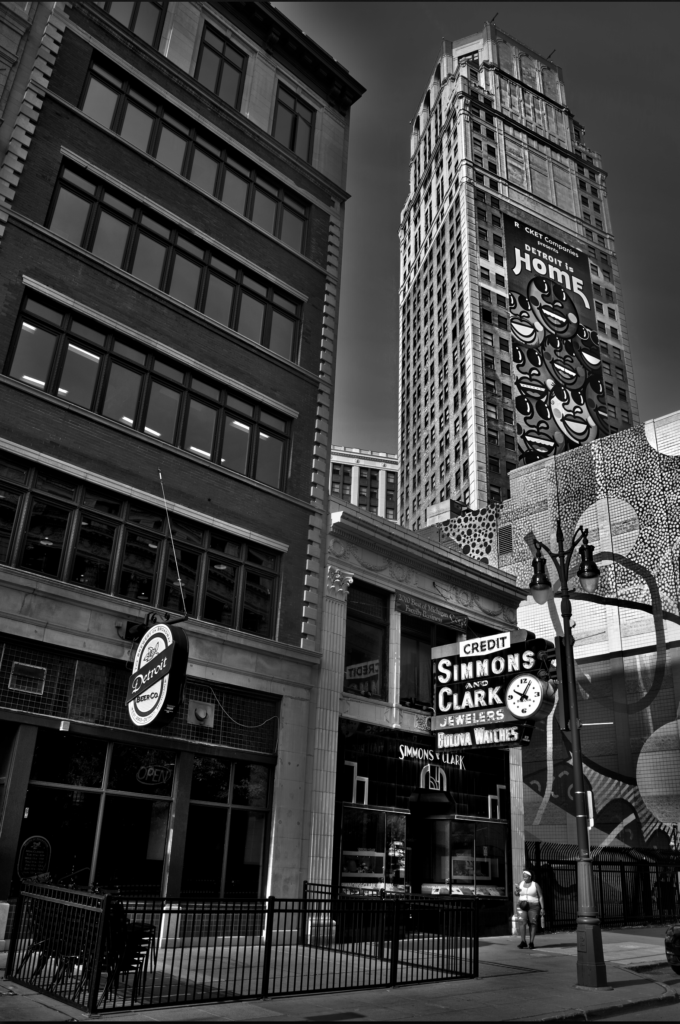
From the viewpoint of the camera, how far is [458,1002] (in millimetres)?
11945

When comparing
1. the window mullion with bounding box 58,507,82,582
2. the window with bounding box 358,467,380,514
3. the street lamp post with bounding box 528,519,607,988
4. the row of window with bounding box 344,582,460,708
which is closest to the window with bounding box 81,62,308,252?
the window mullion with bounding box 58,507,82,582

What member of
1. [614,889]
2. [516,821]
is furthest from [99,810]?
[614,889]

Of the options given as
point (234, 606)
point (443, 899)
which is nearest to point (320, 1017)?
point (443, 899)

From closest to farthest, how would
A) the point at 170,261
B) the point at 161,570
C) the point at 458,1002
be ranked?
the point at 458,1002, the point at 161,570, the point at 170,261

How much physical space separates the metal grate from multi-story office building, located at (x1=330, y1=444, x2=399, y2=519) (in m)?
142

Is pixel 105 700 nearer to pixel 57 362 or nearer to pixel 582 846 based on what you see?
pixel 57 362

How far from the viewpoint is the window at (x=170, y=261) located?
19.3m

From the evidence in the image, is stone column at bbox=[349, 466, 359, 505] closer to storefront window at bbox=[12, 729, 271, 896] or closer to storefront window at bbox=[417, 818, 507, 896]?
storefront window at bbox=[417, 818, 507, 896]

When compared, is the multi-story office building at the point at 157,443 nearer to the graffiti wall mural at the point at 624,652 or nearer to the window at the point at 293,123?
the window at the point at 293,123

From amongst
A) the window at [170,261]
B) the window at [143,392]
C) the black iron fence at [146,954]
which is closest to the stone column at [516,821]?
the black iron fence at [146,954]

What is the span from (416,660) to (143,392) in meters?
11.3

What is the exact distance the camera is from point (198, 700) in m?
18.0

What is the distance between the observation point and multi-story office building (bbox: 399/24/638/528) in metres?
83.2

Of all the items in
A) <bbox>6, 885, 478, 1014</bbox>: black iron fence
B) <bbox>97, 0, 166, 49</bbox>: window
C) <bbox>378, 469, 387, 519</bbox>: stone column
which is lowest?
<bbox>6, 885, 478, 1014</bbox>: black iron fence
